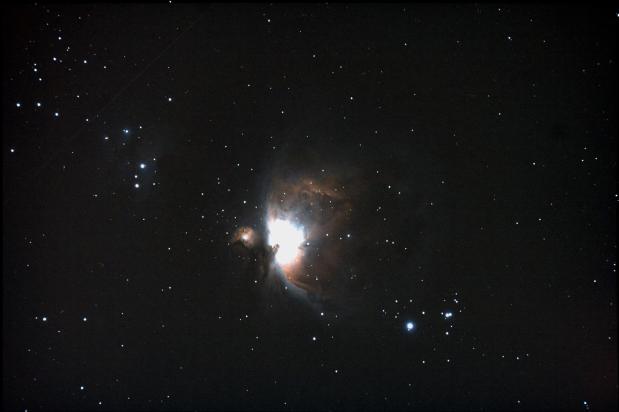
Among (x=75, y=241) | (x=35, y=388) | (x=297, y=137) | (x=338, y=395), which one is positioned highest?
(x=297, y=137)

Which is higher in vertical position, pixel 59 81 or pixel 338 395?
pixel 59 81

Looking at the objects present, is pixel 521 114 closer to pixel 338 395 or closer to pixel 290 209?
pixel 290 209

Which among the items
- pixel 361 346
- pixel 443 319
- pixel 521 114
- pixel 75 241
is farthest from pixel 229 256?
pixel 521 114

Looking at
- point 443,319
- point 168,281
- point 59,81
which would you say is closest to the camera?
point 59,81

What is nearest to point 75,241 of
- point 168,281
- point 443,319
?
point 168,281

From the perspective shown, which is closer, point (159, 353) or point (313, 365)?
point (159, 353)

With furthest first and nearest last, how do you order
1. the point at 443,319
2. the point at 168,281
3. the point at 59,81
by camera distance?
the point at 443,319 → the point at 168,281 → the point at 59,81

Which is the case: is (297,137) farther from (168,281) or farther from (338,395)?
(338,395)
